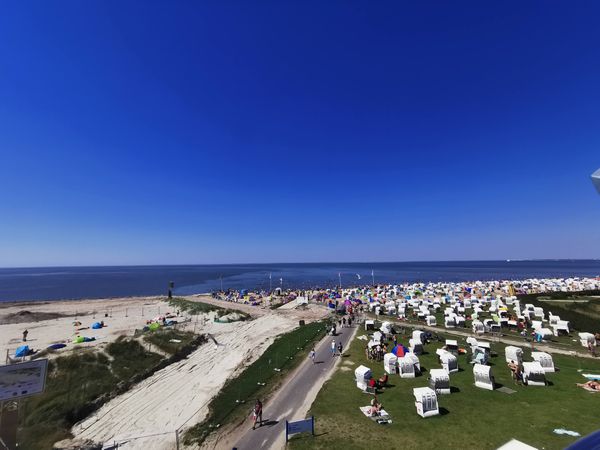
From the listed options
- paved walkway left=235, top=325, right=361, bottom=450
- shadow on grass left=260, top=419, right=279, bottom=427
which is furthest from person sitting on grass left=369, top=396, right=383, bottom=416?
shadow on grass left=260, top=419, right=279, bottom=427

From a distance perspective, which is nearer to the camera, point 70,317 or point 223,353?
point 223,353

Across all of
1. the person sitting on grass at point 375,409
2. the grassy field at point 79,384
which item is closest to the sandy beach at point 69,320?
the grassy field at point 79,384

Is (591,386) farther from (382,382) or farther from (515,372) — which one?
(382,382)

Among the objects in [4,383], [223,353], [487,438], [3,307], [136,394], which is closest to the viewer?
[4,383]

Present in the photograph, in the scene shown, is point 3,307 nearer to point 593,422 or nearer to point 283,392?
point 283,392

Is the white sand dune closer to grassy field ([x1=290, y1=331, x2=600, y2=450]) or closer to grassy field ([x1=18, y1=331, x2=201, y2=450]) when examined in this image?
grassy field ([x1=18, y1=331, x2=201, y2=450])

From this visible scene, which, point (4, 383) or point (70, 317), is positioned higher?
point (4, 383)

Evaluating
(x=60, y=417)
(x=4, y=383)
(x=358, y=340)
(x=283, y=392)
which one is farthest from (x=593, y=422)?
(x=60, y=417)
